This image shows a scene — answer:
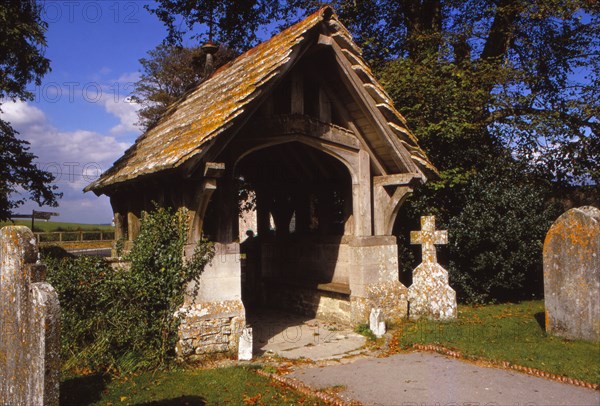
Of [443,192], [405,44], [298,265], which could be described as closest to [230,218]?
[298,265]

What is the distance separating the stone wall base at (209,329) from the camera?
7.03 m

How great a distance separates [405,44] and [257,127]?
9.06 meters

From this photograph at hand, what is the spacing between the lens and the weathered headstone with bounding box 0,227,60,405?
4250 mm

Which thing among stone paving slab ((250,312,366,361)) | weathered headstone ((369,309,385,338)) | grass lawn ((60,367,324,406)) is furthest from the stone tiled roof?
stone paving slab ((250,312,366,361))

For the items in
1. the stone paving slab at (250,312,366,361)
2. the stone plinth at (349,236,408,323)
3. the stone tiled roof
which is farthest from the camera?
the stone plinth at (349,236,408,323)

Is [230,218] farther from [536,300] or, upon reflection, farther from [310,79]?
[536,300]

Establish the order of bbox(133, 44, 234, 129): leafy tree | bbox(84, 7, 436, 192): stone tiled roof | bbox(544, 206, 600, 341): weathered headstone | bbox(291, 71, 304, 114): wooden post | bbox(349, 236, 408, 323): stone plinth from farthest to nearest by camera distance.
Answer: bbox(133, 44, 234, 129): leafy tree
bbox(349, 236, 408, 323): stone plinth
bbox(291, 71, 304, 114): wooden post
bbox(544, 206, 600, 341): weathered headstone
bbox(84, 7, 436, 192): stone tiled roof

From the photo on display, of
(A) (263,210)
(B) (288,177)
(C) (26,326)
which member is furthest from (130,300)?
(A) (263,210)

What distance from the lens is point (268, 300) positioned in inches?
487

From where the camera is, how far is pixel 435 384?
239 inches

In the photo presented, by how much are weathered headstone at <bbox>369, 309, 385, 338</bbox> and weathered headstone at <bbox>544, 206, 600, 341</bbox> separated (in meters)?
2.68

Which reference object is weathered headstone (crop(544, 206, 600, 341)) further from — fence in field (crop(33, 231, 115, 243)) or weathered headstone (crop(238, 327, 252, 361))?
fence in field (crop(33, 231, 115, 243))

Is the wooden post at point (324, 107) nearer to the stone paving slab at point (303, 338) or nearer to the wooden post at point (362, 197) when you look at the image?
the wooden post at point (362, 197)

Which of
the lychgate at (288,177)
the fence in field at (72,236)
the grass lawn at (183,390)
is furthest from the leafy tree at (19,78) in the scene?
the fence in field at (72,236)
